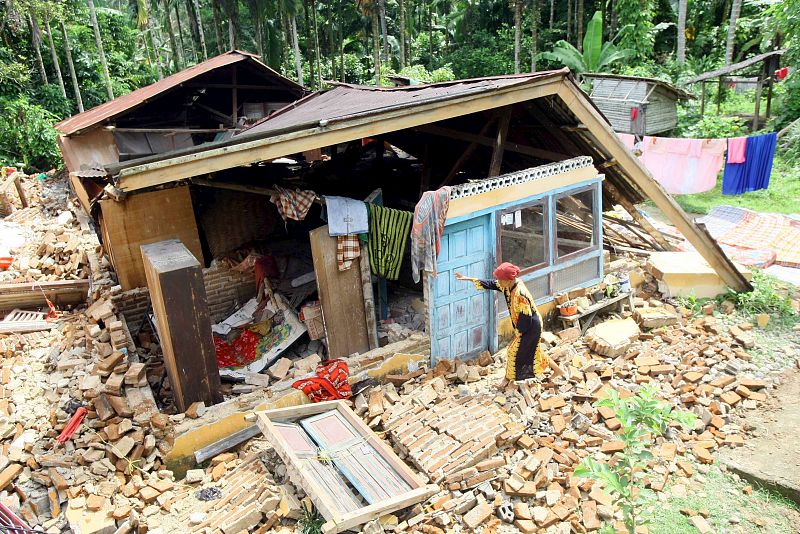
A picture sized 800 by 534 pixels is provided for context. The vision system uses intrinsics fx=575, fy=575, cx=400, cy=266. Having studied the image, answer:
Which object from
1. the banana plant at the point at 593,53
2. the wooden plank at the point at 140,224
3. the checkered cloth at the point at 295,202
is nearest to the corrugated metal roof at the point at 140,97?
the wooden plank at the point at 140,224

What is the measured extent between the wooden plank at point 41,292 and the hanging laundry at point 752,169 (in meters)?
15.4

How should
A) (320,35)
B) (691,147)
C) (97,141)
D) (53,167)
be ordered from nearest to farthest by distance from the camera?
(97,141) → (691,147) → (53,167) → (320,35)

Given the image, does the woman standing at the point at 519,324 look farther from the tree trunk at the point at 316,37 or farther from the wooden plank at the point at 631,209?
the tree trunk at the point at 316,37

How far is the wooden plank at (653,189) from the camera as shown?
26.1ft

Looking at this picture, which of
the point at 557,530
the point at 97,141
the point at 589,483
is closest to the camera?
the point at 557,530

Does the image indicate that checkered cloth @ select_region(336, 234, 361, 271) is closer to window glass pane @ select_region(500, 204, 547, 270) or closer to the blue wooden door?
the blue wooden door

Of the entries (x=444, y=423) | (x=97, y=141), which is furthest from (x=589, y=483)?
(x=97, y=141)

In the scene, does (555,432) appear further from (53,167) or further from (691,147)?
(53,167)

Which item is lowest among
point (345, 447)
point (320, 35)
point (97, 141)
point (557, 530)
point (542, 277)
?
point (557, 530)

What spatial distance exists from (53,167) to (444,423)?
65.7ft

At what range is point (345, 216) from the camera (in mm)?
7262

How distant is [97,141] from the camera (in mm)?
12391

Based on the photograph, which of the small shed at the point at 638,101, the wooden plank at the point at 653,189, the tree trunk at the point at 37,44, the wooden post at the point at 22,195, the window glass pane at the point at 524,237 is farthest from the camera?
the tree trunk at the point at 37,44

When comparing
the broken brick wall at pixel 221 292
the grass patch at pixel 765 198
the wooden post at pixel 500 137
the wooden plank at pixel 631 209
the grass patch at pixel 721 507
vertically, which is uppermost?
the wooden post at pixel 500 137
